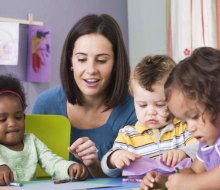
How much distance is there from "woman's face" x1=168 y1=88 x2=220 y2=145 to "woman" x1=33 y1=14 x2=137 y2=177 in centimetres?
54

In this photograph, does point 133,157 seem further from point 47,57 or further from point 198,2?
point 47,57

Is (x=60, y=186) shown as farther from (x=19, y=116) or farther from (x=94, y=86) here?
(x=94, y=86)

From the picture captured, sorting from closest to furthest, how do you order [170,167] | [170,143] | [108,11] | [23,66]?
[170,167]
[170,143]
[23,66]
[108,11]

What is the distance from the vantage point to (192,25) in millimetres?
2607

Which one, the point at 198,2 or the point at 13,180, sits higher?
the point at 198,2

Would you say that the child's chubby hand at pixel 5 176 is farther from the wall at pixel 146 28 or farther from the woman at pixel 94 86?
the wall at pixel 146 28

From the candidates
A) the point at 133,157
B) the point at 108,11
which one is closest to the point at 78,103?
the point at 133,157

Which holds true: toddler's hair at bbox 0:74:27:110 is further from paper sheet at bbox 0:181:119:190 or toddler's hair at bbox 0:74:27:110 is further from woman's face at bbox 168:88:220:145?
woman's face at bbox 168:88:220:145

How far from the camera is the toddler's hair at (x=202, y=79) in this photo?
34.8 inches

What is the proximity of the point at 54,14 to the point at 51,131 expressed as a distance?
5.78ft

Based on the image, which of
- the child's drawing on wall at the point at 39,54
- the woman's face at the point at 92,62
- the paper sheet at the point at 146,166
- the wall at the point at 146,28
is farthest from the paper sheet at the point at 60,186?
the wall at the point at 146,28

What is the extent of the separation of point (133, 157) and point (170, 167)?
0.10 metres

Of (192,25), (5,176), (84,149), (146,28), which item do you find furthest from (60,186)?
(146,28)

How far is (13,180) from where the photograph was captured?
1.11 meters
